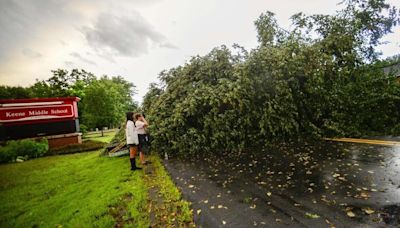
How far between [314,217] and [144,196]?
10.9 ft

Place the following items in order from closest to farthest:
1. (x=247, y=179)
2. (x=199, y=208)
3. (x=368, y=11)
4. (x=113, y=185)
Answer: (x=199, y=208), (x=247, y=179), (x=113, y=185), (x=368, y=11)

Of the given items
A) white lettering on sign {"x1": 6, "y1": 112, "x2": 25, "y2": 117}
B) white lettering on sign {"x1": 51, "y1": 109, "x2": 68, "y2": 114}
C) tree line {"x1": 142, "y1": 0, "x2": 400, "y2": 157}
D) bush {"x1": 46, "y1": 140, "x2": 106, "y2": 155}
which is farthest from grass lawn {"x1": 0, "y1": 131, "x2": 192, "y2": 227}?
white lettering on sign {"x1": 51, "y1": 109, "x2": 68, "y2": 114}

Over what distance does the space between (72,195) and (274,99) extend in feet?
23.7

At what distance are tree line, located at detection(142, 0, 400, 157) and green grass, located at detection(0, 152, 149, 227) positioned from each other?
2.52m

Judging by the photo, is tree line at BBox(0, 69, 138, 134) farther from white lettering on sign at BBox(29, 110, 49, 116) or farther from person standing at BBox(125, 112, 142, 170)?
person standing at BBox(125, 112, 142, 170)

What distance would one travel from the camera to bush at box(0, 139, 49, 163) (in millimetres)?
10406

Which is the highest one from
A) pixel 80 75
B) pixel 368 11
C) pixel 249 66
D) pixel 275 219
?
pixel 80 75

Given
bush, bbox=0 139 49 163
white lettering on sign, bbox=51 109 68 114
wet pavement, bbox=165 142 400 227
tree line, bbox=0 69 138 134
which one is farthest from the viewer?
tree line, bbox=0 69 138 134

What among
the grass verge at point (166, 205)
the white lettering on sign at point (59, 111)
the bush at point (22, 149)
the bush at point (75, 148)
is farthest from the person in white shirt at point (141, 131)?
the white lettering on sign at point (59, 111)

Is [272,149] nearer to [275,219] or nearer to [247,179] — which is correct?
[247,179]

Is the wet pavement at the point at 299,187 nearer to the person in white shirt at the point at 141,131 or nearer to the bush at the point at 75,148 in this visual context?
the person in white shirt at the point at 141,131

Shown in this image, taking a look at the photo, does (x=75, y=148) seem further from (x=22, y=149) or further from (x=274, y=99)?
(x=274, y=99)

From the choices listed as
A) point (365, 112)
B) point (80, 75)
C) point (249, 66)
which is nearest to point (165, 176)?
point (249, 66)

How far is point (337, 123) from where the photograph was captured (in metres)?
8.85
